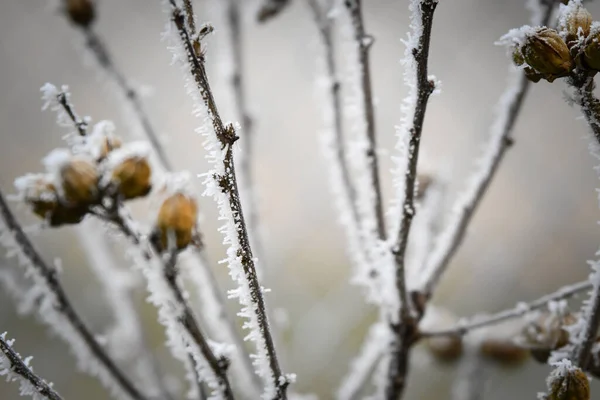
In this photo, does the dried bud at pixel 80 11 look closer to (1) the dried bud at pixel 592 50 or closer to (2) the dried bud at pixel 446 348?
(1) the dried bud at pixel 592 50

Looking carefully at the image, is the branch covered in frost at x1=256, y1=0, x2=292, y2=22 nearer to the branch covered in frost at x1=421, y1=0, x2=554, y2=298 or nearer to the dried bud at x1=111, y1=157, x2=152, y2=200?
the branch covered in frost at x1=421, y1=0, x2=554, y2=298

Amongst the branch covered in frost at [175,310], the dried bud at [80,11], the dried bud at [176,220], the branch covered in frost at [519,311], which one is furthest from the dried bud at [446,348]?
the dried bud at [80,11]

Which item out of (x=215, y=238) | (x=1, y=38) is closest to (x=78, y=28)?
(x=215, y=238)

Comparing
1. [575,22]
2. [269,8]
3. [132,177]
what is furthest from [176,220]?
[269,8]

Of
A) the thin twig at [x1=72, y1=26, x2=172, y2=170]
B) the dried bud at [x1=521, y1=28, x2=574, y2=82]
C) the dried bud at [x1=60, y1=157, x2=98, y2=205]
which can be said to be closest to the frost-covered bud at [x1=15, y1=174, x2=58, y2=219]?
the dried bud at [x1=60, y1=157, x2=98, y2=205]

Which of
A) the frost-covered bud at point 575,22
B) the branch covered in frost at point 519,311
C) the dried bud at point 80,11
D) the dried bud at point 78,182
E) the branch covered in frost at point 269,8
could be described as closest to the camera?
the dried bud at point 78,182
